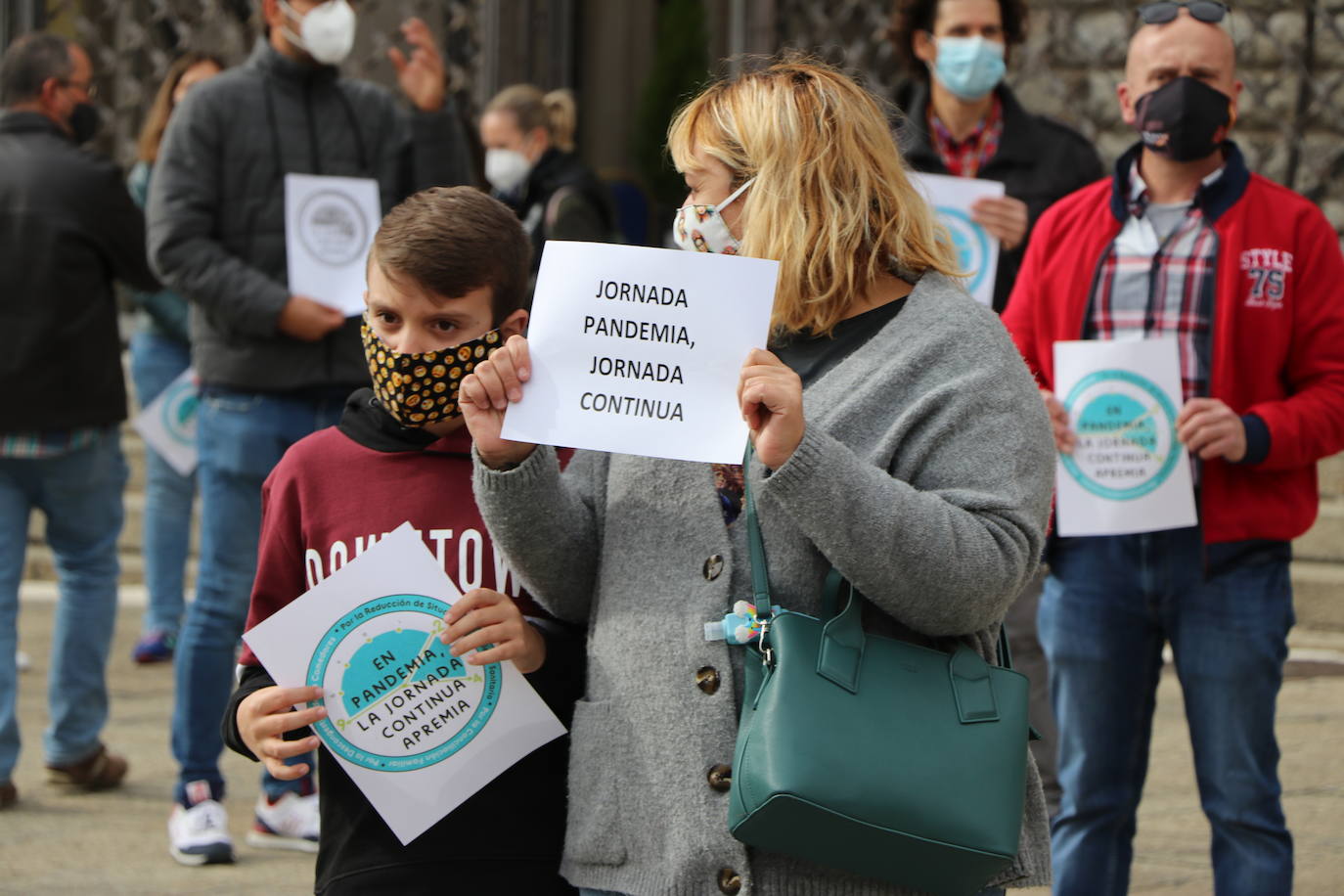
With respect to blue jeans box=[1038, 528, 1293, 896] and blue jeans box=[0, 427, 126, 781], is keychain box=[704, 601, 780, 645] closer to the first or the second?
blue jeans box=[1038, 528, 1293, 896]

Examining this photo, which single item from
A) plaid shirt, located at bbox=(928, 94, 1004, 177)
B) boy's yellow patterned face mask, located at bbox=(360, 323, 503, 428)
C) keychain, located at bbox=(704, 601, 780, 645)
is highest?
plaid shirt, located at bbox=(928, 94, 1004, 177)

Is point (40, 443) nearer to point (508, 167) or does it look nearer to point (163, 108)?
point (163, 108)

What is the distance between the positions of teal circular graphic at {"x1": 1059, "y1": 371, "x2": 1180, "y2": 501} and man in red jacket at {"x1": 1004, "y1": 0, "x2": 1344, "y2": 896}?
0.04m

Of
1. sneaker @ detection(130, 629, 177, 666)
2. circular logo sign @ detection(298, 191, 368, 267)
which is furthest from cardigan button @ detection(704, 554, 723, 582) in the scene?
sneaker @ detection(130, 629, 177, 666)

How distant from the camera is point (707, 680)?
2.13 meters

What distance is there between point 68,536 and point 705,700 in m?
3.56

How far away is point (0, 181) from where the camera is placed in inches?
199

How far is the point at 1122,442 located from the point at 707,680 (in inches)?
61.4

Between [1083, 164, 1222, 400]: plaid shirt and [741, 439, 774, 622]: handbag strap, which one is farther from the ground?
[1083, 164, 1222, 400]: plaid shirt

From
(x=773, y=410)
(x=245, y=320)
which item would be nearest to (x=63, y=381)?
(x=245, y=320)

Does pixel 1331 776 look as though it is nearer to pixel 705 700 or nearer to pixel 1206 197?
pixel 1206 197

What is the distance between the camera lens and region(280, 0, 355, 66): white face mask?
15.3ft

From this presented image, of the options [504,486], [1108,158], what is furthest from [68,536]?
[1108,158]

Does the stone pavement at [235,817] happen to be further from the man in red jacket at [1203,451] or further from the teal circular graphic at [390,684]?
the teal circular graphic at [390,684]
